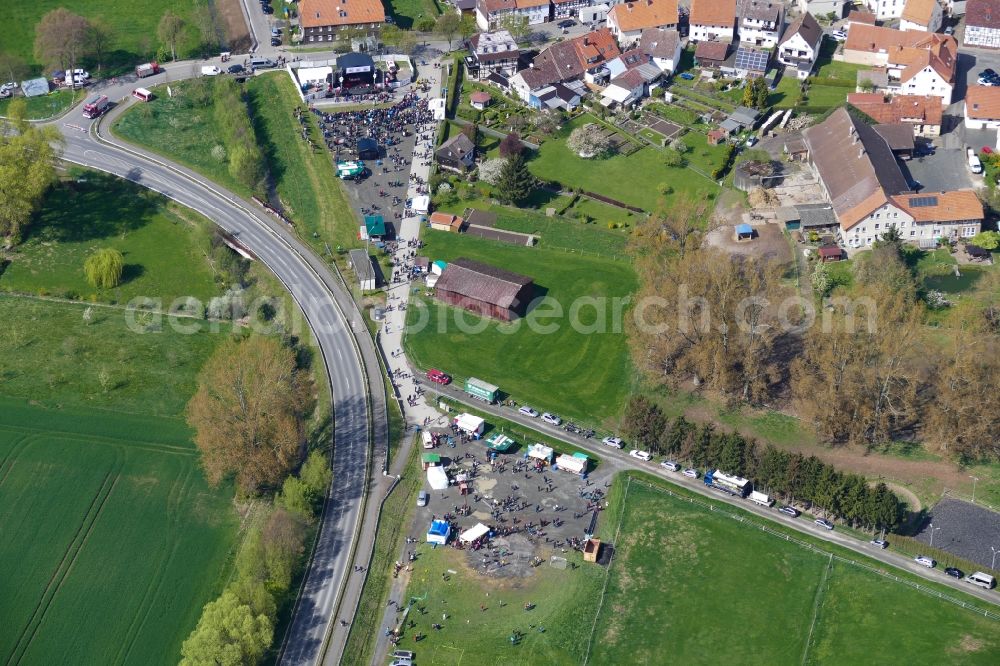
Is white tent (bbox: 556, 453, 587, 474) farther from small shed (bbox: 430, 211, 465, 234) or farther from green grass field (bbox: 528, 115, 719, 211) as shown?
green grass field (bbox: 528, 115, 719, 211)

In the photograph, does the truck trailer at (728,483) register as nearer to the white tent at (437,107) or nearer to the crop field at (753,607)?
the crop field at (753,607)

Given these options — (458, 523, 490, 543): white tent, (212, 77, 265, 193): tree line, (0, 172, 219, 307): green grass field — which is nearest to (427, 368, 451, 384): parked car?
(458, 523, 490, 543): white tent

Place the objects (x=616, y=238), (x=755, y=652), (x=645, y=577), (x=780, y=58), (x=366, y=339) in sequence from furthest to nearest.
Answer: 1. (x=780, y=58)
2. (x=616, y=238)
3. (x=366, y=339)
4. (x=645, y=577)
5. (x=755, y=652)

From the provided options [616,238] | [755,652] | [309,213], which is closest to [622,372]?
[616,238]

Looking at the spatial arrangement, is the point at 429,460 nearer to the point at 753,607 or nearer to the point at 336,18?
the point at 753,607

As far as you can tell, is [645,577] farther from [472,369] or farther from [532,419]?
[472,369]

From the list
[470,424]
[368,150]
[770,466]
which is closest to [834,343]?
[770,466]

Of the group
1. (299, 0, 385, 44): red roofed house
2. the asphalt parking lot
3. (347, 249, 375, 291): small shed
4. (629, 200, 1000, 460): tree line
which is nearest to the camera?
(629, 200, 1000, 460): tree line
